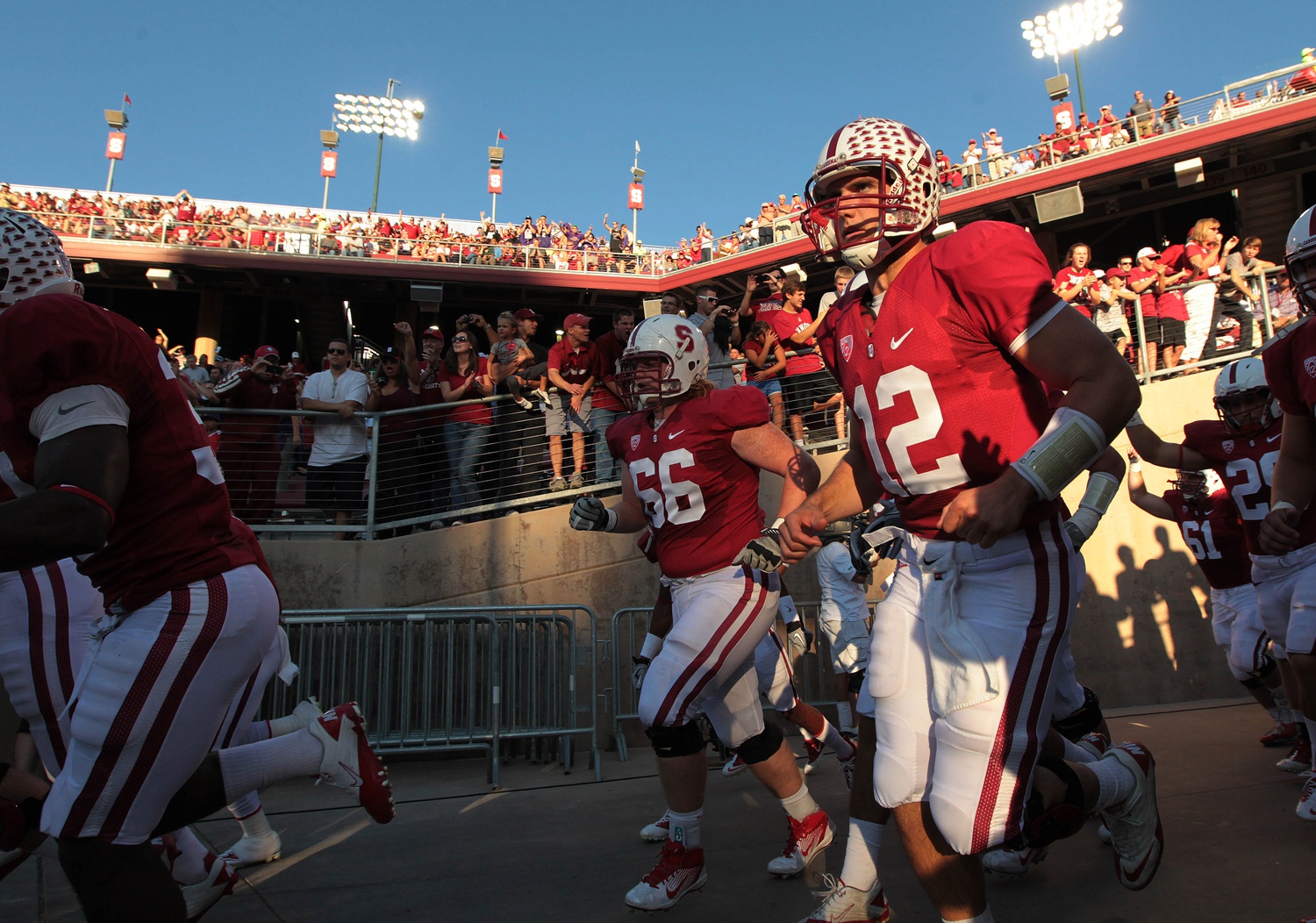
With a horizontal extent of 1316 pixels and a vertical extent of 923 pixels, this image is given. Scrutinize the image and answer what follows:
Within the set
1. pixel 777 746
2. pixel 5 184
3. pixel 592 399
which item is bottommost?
pixel 777 746

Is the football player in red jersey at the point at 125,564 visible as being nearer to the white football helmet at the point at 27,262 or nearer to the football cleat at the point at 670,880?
the white football helmet at the point at 27,262

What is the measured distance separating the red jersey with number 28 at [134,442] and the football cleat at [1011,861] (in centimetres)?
289

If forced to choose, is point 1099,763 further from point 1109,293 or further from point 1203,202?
point 1203,202

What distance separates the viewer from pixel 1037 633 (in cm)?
218

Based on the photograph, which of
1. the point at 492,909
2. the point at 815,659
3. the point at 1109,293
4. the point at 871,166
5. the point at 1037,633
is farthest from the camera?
the point at 1109,293

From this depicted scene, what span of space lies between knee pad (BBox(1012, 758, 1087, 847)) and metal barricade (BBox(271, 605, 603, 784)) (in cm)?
473

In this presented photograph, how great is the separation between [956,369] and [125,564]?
2.29 meters

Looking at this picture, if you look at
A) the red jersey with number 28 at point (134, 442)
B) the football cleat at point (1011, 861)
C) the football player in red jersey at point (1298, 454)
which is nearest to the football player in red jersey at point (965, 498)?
the football cleat at point (1011, 861)

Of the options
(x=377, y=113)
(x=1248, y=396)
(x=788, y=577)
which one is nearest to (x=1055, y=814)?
(x=1248, y=396)

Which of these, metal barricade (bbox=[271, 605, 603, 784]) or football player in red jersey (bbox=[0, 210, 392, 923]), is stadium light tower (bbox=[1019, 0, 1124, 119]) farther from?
football player in red jersey (bbox=[0, 210, 392, 923])

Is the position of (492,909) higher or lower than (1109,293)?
lower

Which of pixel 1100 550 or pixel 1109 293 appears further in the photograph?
pixel 1109 293

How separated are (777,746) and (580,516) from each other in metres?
1.47

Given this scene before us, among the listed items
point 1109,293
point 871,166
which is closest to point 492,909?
point 871,166
